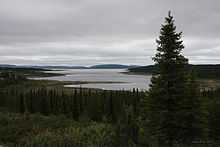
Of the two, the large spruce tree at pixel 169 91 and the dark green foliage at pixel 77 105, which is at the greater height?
the large spruce tree at pixel 169 91

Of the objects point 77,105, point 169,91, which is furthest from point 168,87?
point 77,105

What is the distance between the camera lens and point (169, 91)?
691 inches

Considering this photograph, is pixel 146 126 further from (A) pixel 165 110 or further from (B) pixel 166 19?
(B) pixel 166 19

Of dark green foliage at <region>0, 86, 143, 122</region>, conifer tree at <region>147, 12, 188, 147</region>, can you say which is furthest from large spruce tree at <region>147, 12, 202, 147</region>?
dark green foliage at <region>0, 86, 143, 122</region>

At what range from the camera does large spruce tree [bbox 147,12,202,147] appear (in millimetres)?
17484

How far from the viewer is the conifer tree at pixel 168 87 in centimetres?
1748

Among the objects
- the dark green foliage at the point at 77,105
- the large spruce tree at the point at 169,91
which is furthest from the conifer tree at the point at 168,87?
the dark green foliage at the point at 77,105

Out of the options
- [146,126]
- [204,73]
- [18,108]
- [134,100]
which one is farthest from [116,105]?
[204,73]

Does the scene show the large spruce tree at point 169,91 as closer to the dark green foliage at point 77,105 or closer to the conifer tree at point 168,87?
the conifer tree at point 168,87

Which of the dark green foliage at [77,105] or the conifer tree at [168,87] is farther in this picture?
the dark green foliage at [77,105]

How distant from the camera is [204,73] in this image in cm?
16862

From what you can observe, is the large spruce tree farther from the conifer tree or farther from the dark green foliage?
the dark green foliage

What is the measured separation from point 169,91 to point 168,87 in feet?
0.76

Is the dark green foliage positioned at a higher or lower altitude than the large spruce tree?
lower
